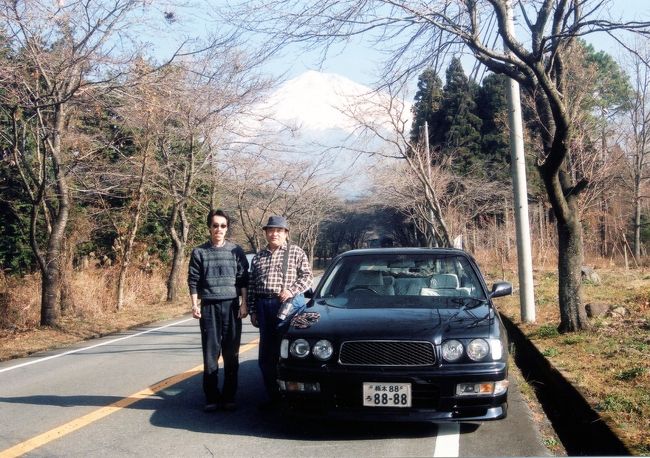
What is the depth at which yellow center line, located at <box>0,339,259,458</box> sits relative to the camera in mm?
4949

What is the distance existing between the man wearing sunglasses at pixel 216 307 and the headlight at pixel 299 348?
1.20m

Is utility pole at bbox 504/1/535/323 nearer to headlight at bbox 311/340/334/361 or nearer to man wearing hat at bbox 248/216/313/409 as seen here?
man wearing hat at bbox 248/216/313/409

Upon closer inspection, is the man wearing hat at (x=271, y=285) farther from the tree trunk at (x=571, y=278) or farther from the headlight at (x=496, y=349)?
the tree trunk at (x=571, y=278)

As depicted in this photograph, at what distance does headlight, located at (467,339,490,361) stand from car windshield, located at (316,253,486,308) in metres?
1.04

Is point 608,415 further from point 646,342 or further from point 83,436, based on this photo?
point 83,436

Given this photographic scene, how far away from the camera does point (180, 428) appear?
546cm

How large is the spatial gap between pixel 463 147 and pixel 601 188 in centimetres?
1445

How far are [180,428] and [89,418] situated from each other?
98cm

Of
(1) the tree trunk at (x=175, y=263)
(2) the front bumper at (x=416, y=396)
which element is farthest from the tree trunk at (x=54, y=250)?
(2) the front bumper at (x=416, y=396)

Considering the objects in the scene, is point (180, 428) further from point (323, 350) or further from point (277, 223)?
point (277, 223)

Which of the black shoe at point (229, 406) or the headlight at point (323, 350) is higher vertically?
the headlight at point (323, 350)

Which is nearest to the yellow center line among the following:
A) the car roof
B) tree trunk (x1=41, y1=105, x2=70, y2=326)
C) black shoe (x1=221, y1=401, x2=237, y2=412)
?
black shoe (x1=221, y1=401, x2=237, y2=412)

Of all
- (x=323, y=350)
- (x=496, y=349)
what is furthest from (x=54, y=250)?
(x=496, y=349)

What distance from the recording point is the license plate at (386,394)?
15.6ft
